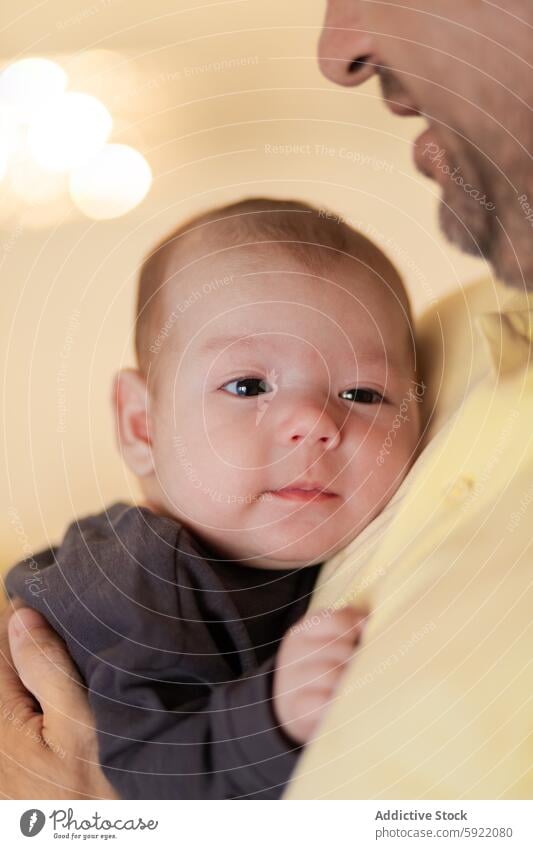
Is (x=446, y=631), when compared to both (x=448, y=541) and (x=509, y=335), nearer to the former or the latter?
(x=448, y=541)

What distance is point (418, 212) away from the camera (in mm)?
770

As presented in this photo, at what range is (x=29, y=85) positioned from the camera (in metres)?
0.73

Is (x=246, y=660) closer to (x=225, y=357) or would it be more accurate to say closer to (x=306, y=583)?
(x=306, y=583)

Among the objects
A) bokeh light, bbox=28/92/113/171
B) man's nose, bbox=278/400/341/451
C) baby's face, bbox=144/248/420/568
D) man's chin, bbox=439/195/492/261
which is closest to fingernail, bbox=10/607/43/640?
baby's face, bbox=144/248/420/568

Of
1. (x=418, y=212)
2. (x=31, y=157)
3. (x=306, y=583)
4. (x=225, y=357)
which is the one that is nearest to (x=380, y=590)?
(x=306, y=583)

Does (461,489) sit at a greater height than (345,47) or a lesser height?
lesser

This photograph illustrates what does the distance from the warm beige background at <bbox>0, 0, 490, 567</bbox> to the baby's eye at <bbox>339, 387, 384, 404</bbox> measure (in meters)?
0.10

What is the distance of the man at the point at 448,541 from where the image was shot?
607 millimetres

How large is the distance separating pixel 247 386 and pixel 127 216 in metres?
0.18

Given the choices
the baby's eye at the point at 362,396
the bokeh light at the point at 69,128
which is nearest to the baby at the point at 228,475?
the baby's eye at the point at 362,396

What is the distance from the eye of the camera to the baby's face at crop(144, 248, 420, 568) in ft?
2.23

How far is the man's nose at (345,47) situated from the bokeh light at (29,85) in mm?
215

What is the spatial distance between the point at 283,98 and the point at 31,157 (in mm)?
211

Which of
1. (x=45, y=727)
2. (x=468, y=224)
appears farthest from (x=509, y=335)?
(x=45, y=727)
